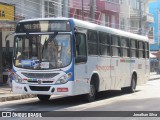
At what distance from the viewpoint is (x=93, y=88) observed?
16.8 m

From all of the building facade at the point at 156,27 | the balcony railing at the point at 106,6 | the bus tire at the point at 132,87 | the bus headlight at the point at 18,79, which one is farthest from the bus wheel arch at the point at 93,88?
the building facade at the point at 156,27

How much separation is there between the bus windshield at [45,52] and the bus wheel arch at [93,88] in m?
2.11

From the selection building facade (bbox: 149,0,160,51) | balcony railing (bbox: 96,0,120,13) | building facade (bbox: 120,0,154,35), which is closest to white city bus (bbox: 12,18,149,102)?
balcony railing (bbox: 96,0,120,13)

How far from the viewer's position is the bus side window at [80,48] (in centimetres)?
1532

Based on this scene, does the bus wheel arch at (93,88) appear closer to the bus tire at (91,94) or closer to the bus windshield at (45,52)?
the bus tire at (91,94)

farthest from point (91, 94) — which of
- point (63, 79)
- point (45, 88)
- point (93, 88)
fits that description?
point (45, 88)

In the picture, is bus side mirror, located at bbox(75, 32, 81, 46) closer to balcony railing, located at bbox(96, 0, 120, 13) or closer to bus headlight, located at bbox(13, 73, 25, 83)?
bus headlight, located at bbox(13, 73, 25, 83)

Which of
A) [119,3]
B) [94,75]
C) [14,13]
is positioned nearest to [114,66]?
[94,75]

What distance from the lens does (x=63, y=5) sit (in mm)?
32812

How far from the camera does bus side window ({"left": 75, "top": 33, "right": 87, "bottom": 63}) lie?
15.3 meters

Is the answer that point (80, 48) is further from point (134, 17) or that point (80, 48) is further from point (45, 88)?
point (134, 17)

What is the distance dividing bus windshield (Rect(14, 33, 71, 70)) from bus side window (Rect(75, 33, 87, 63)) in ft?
1.21

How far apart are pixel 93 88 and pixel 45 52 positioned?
2.79 m

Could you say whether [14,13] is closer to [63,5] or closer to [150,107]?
[63,5]
